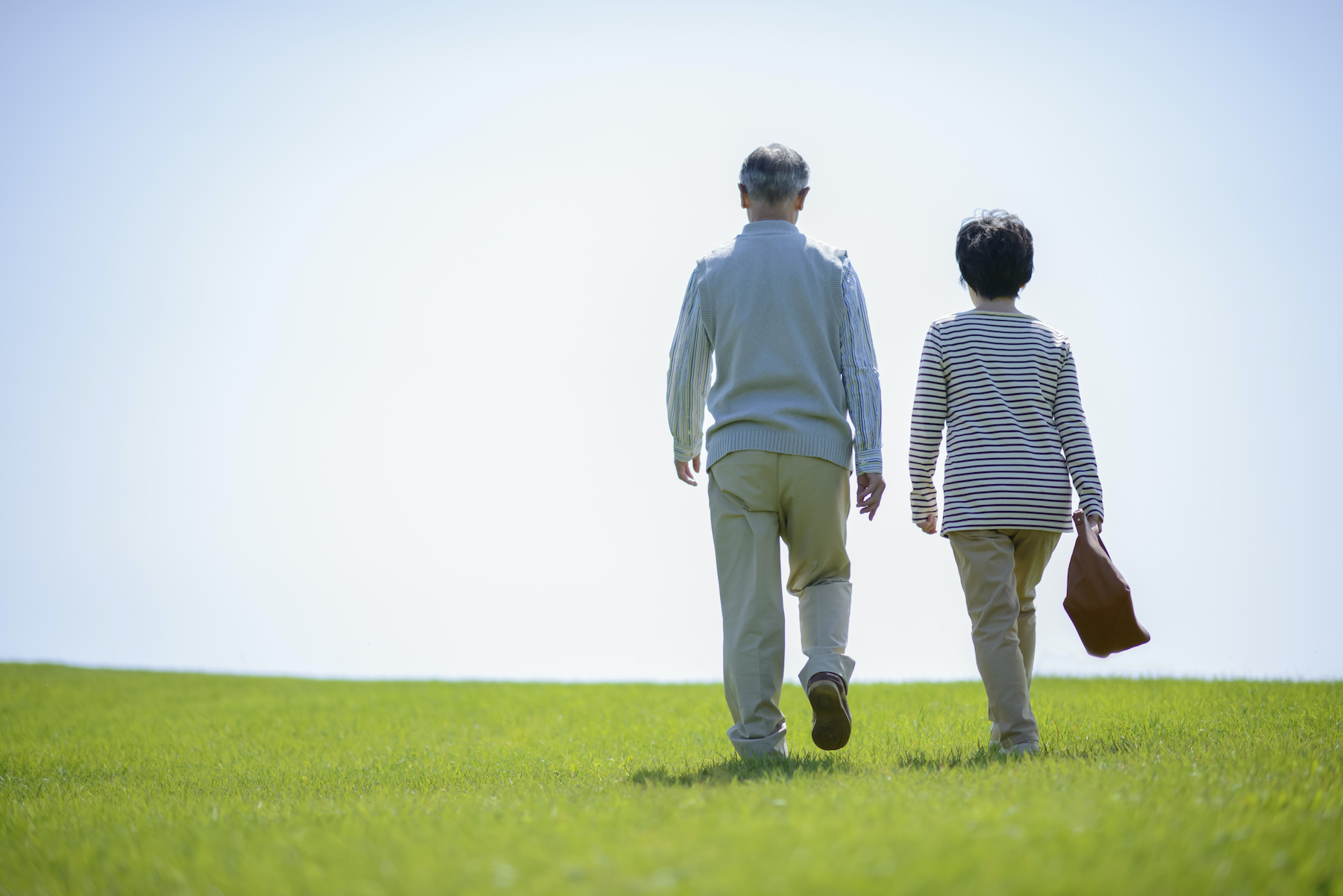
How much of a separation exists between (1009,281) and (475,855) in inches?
138

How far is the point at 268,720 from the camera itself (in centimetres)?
817

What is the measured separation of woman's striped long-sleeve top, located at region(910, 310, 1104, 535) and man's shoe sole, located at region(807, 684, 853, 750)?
92 centimetres

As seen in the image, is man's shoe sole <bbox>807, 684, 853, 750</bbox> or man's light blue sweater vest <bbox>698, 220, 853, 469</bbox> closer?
man's shoe sole <bbox>807, 684, 853, 750</bbox>

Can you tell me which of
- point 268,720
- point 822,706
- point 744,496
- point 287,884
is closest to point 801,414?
point 744,496

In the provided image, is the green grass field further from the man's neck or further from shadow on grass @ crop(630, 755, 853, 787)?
the man's neck

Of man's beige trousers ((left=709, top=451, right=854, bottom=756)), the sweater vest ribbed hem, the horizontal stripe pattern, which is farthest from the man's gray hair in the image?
man's beige trousers ((left=709, top=451, right=854, bottom=756))

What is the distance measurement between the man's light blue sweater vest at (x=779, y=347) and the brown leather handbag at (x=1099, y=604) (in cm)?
108

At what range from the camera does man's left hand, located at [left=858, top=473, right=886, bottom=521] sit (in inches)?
178

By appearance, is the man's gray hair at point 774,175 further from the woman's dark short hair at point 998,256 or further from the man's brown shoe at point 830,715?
the man's brown shoe at point 830,715

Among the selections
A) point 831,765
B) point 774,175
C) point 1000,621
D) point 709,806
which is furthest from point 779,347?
point 709,806

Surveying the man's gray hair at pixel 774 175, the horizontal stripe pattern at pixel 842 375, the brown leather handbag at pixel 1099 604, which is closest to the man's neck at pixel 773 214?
the man's gray hair at pixel 774 175

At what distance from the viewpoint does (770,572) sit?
14.8 feet

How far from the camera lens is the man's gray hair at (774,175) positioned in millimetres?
4754

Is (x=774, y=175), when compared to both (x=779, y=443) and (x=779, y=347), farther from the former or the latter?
(x=779, y=443)
